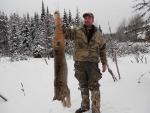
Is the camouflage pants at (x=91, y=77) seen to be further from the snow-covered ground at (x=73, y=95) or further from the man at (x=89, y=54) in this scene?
the snow-covered ground at (x=73, y=95)

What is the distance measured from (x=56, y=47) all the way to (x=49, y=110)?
2901mm

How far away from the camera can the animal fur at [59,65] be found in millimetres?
4550

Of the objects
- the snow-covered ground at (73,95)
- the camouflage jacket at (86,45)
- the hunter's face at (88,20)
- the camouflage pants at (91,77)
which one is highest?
the hunter's face at (88,20)

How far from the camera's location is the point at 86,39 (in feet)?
21.8

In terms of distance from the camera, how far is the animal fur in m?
4.55

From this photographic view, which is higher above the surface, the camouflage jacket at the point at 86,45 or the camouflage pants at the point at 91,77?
the camouflage jacket at the point at 86,45

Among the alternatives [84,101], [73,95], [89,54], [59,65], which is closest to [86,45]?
[89,54]

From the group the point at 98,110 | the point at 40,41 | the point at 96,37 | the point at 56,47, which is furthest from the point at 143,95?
the point at 40,41

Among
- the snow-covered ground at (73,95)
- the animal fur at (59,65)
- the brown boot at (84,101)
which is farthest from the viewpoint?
the snow-covered ground at (73,95)

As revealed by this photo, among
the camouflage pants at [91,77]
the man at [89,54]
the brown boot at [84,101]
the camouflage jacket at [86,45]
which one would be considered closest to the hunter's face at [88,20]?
the man at [89,54]

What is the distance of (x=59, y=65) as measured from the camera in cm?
508

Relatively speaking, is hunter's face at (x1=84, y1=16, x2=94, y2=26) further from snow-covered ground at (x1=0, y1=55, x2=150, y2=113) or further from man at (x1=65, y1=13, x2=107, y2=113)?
snow-covered ground at (x1=0, y1=55, x2=150, y2=113)

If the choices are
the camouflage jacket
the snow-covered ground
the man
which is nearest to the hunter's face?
the man

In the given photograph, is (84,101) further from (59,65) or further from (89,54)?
(59,65)
